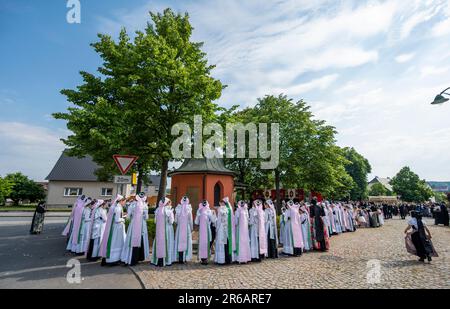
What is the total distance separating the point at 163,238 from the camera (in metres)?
8.66

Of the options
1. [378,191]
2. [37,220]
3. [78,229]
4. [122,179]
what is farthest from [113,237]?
[378,191]

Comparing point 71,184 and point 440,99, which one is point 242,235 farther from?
point 71,184

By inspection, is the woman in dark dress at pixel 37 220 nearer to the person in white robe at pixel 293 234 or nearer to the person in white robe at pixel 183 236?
the person in white robe at pixel 183 236

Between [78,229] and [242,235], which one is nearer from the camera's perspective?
[242,235]

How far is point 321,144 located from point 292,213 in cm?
1487

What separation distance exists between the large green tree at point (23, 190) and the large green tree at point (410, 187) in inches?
3306

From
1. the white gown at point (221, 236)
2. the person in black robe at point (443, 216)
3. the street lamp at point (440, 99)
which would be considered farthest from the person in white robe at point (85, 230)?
the person in black robe at point (443, 216)

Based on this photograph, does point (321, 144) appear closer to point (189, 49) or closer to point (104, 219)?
point (189, 49)

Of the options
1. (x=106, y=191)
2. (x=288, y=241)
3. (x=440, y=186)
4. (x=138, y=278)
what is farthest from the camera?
(x=440, y=186)

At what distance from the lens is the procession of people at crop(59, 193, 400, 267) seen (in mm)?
8516

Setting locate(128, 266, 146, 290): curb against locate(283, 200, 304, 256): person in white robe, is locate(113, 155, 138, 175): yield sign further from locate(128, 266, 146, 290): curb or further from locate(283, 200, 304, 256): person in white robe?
locate(283, 200, 304, 256): person in white robe

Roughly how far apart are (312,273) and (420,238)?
182 inches

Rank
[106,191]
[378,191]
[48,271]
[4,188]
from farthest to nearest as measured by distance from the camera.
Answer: [378,191]
[4,188]
[106,191]
[48,271]

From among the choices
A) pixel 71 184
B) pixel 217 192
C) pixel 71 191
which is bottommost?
pixel 217 192
